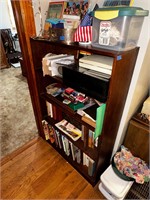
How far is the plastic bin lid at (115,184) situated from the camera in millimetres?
1048

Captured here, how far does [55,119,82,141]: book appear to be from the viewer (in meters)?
1.27

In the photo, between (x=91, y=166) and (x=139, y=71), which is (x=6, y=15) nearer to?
(x=139, y=71)

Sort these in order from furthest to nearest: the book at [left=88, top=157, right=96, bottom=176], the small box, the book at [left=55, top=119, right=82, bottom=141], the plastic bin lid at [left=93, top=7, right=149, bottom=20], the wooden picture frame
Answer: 1. the book at [left=55, top=119, right=82, bottom=141]
2. the book at [left=88, top=157, right=96, bottom=176]
3. the wooden picture frame
4. the small box
5. the plastic bin lid at [left=93, top=7, right=149, bottom=20]

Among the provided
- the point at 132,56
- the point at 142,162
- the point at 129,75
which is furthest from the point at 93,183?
the point at 132,56

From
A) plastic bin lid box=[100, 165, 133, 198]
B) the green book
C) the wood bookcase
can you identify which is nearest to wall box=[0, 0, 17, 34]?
the wood bookcase

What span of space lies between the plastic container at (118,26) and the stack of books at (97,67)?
0.31 ft

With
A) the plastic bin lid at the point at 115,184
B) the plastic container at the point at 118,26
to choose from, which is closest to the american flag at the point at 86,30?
the plastic container at the point at 118,26

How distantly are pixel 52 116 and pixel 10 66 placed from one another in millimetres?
3196

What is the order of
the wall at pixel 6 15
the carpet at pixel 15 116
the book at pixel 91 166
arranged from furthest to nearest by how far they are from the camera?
1. the wall at pixel 6 15
2. the carpet at pixel 15 116
3. the book at pixel 91 166

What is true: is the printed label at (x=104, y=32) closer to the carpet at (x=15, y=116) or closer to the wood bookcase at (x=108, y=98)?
the wood bookcase at (x=108, y=98)

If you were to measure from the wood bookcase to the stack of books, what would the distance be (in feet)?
0.22

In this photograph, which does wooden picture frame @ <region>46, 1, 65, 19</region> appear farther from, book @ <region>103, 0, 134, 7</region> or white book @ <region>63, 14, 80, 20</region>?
book @ <region>103, 0, 134, 7</region>

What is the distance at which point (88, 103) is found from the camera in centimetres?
111

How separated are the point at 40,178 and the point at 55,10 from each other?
61.1 inches
